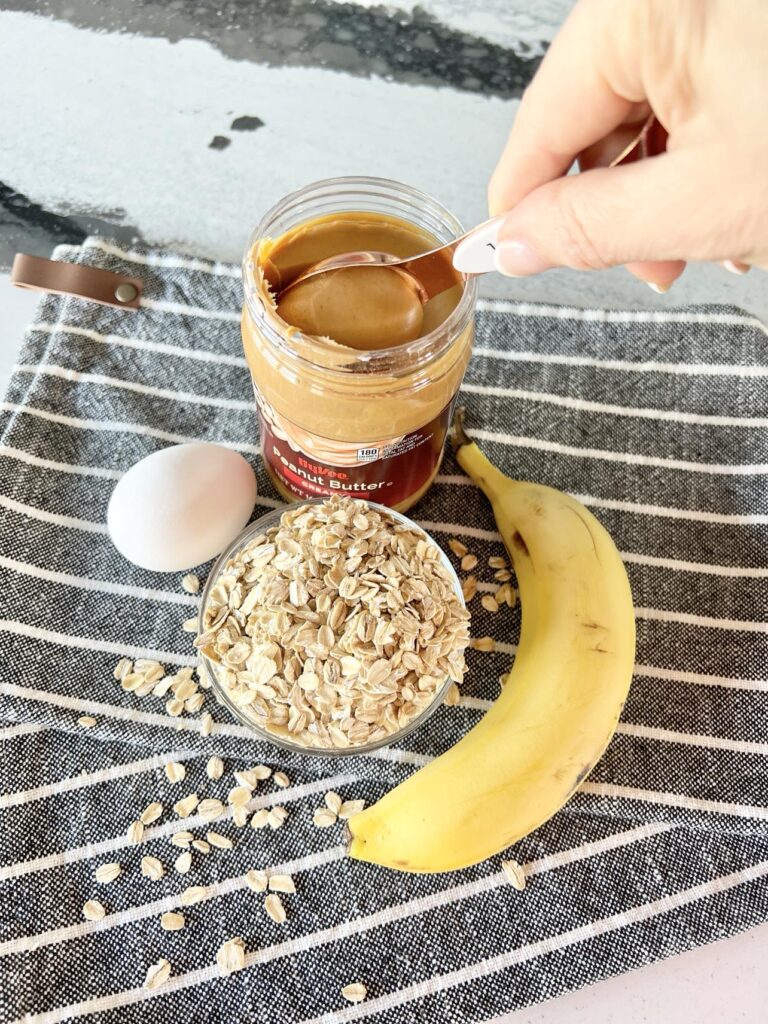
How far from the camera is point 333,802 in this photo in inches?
33.5

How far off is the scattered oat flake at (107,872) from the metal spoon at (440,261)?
553mm

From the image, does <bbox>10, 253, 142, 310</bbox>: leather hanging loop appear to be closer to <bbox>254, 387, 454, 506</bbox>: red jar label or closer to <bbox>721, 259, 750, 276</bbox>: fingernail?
<bbox>254, 387, 454, 506</bbox>: red jar label

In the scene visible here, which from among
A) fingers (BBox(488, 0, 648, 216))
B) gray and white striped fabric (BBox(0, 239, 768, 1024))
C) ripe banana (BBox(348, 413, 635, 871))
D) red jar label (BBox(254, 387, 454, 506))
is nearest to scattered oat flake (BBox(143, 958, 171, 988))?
gray and white striped fabric (BBox(0, 239, 768, 1024))

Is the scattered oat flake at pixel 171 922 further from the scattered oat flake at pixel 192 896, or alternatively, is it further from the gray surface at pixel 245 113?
the gray surface at pixel 245 113

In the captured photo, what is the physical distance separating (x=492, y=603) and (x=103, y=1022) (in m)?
0.53

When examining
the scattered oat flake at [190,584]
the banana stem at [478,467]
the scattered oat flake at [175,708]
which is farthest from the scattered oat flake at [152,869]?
the banana stem at [478,467]

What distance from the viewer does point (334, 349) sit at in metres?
0.74

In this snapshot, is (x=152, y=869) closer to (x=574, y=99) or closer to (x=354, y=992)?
(x=354, y=992)

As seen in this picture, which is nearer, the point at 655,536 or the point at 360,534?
the point at 360,534

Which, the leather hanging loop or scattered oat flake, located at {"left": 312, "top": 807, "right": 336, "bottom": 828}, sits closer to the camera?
scattered oat flake, located at {"left": 312, "top": 807, "right": 336, "bottom": 828}

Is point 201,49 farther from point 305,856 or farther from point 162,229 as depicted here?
point 305,856

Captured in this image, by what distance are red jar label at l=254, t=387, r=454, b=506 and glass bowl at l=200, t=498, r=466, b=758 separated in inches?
0.8

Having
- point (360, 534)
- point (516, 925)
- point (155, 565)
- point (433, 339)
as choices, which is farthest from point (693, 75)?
point (516, 925)

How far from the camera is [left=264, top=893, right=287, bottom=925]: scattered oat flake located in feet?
2.68
